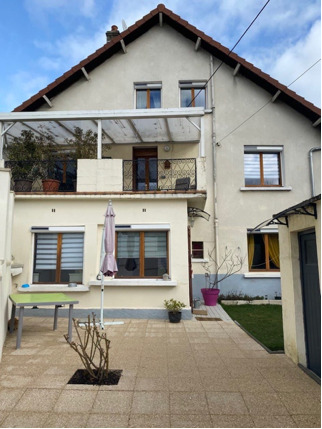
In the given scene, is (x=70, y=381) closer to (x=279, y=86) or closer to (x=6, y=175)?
(x=6, y=175)

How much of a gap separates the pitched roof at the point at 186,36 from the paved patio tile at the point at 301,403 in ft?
37.4

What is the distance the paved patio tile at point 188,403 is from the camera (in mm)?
3367

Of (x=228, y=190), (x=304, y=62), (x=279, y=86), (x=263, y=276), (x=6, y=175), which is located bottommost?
(x=263, y=276)

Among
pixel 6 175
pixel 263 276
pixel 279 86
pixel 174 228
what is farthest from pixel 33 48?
pixel 263 276

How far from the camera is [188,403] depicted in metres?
3.55

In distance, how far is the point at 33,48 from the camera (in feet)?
27.1

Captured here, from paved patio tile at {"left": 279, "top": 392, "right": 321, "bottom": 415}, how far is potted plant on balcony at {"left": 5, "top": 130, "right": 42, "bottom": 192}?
8736mm

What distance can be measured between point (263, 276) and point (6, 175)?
9.82 metres

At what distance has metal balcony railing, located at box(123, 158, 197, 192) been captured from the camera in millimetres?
10761

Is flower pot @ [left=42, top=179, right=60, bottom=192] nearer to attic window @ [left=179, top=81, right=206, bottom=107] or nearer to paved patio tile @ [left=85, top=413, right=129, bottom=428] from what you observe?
attic window @ [left=179, top=81, right=206, bottom=107]

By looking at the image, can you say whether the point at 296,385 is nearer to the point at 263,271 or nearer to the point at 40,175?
the point at 263,271

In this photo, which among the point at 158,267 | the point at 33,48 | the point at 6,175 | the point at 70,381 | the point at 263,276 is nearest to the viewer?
the point at 70,381

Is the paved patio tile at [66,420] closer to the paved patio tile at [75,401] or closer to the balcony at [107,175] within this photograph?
the paved patio tile at [75,401]

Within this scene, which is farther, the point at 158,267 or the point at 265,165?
the point at 265,165
